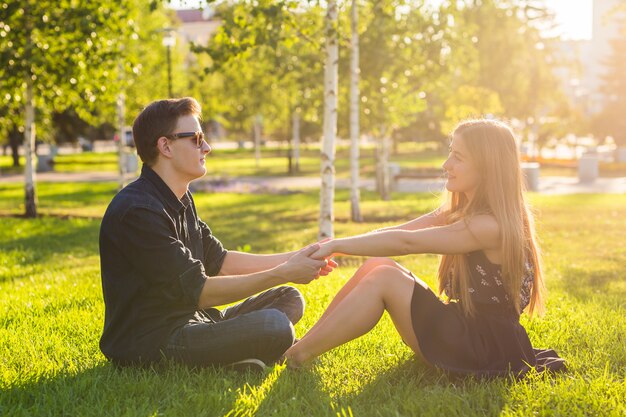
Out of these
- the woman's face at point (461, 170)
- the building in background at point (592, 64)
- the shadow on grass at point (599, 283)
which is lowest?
the shadow on grass at point (599, 283)

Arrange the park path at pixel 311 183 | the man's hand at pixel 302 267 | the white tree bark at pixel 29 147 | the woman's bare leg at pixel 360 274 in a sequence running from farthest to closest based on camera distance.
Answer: the park path at pixel 311 183
the white tree bark at pixel 29 147
the woman's bare leg at pixel 360 274
the man's hand at pixel 302 267

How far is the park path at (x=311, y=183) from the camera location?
25656 millimetres

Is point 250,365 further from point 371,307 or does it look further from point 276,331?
point 371,307

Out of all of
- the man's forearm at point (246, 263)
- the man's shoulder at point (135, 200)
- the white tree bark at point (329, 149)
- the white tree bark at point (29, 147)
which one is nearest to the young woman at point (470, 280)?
the man's forearm at point (246, 263)

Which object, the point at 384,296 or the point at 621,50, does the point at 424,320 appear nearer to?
the point at 384,296

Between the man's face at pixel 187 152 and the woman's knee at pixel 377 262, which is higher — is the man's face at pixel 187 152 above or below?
above

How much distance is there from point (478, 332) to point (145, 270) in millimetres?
2038

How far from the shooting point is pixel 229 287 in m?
4.29

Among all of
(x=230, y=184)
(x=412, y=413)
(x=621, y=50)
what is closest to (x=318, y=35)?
(x=412, y=413)

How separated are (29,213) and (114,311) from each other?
1383cm

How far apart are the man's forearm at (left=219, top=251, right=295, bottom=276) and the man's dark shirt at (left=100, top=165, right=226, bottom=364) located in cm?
63

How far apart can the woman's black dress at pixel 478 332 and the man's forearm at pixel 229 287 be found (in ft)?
3.10

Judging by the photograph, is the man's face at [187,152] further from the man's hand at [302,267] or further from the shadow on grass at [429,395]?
the shadow on grass at [429,395]

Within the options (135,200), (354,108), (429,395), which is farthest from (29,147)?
(429,395)
